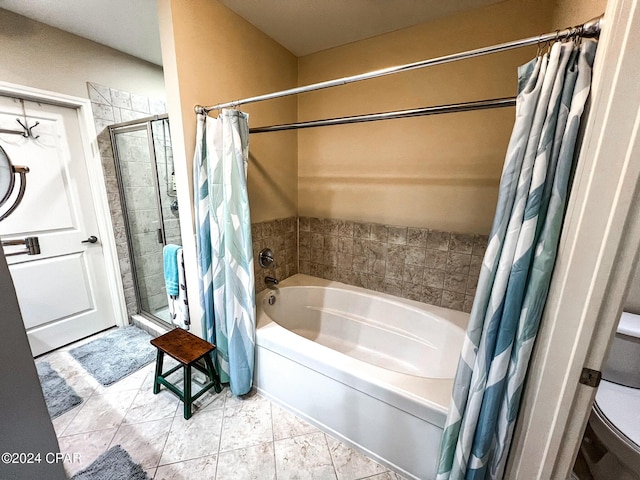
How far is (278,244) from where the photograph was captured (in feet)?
7.12

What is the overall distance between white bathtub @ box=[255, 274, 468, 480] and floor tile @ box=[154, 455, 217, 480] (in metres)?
0.45

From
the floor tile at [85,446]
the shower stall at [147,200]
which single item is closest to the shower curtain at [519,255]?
the floor tile at [85,446]

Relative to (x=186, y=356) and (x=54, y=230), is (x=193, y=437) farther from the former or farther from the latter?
(x=54, y=230)

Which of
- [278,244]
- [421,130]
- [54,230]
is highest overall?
[421,130]

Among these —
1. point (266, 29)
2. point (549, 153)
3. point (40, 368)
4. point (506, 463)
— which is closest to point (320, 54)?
point (266, 29)

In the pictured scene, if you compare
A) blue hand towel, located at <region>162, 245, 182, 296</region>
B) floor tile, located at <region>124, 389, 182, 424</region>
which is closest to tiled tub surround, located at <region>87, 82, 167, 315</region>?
blue hand towel, located at <region>162, 245, 182, 296</region>

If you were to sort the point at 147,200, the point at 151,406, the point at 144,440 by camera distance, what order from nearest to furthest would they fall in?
the point at 144,440 → the point at 151,406 → the point at 147,200

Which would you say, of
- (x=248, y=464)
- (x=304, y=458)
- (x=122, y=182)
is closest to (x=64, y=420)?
(x=248, y=464)

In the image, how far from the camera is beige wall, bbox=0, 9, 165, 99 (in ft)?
5.12

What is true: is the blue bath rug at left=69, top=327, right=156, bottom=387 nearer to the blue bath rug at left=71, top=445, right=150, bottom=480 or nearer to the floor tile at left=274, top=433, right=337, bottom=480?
the blue bath rug at left=71, top=445, right=150, bottom=480

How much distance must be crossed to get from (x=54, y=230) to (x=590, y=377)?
10.1 feet

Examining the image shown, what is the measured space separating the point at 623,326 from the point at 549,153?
105 cm

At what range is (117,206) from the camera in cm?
216

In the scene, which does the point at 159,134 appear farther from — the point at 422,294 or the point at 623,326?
the point at 623,326
